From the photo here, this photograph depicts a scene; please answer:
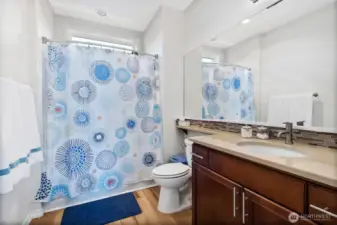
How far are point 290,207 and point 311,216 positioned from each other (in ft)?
0.23

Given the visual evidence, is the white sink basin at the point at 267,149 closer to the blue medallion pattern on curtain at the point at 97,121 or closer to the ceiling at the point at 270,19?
the ceiling at the point at 270,19

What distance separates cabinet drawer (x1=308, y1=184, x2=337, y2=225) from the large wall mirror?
0.62 meters

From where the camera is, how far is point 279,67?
1.26 metres

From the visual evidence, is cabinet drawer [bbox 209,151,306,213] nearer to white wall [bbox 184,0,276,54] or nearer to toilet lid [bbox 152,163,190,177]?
toilet lid [bbox 152,163,190,177]

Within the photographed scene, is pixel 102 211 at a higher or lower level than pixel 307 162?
lower

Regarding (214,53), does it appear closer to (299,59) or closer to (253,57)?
(253,57)

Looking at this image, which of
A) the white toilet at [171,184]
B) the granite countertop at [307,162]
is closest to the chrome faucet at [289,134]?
the granite countertop at [307,162]

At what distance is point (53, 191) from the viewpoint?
1.74 meters

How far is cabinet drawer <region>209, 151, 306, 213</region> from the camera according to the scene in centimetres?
65

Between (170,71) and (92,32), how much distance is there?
1.47m

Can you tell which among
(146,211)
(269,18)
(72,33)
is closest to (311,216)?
(269,18)

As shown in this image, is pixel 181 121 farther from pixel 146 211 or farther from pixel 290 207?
pixel 290 207

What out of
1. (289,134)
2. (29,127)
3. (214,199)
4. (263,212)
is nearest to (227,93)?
(289,134)

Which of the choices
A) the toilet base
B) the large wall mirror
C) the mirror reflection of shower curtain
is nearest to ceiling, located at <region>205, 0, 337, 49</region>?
the large wall mirror
